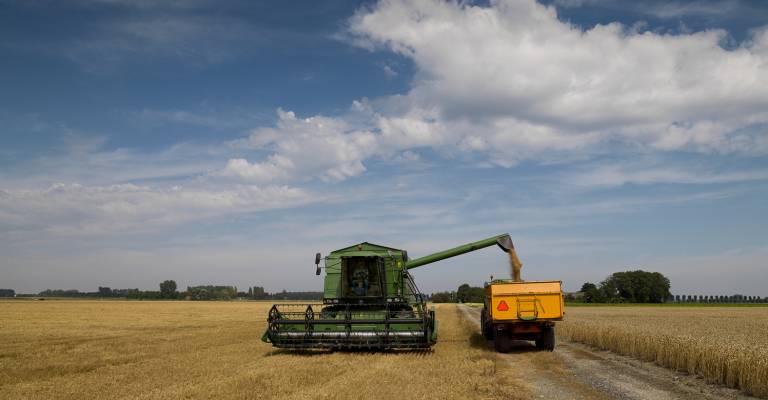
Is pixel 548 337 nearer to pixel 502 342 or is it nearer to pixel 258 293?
pixel 502 342

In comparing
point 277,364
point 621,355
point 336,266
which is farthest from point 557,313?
point 277,364

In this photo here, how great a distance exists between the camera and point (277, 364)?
13.4 m

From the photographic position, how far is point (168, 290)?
6850 inches

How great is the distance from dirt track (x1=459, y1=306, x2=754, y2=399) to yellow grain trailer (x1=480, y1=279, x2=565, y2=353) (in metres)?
0.74

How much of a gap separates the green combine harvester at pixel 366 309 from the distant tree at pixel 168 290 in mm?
160029

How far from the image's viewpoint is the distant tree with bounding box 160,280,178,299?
550 ft

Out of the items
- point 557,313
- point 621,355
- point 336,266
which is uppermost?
point 336,266

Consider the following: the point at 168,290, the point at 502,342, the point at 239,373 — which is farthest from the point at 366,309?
the point at 168,290

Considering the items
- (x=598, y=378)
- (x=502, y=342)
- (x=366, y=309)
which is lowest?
(x=598, y=378)

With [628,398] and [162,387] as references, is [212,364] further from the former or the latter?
[628,398]

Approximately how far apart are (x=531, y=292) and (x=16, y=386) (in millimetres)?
13535

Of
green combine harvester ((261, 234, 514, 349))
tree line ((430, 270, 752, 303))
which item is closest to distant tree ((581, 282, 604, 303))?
tree line ((430, 270, 752, 303))

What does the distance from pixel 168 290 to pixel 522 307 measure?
172 metres

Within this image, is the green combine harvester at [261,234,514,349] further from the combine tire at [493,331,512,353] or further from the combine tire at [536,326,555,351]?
the combine tire at [536,326,555,351]
